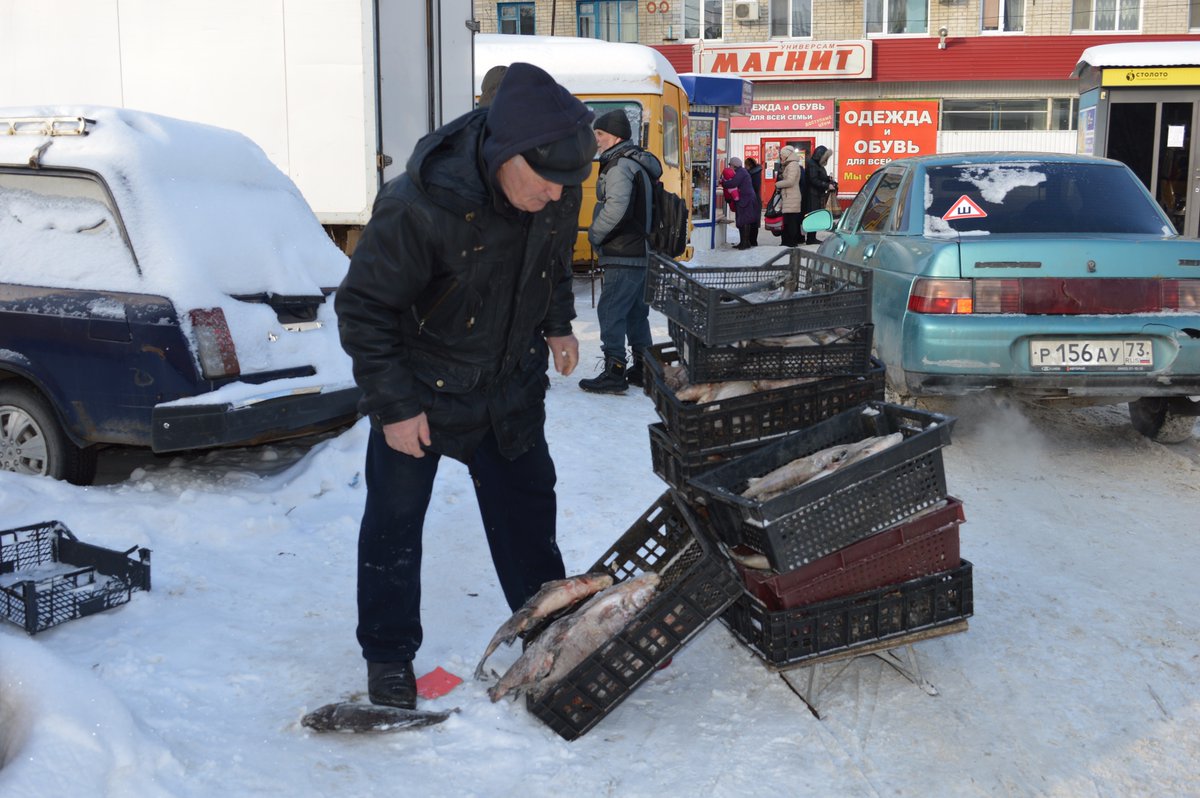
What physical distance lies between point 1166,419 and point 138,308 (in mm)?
5875

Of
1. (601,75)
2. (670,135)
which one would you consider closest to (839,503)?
(601,75)

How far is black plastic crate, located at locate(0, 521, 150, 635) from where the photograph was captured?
4094 mm

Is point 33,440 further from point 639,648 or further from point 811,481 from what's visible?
point 811,481

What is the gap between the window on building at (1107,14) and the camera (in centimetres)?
3425

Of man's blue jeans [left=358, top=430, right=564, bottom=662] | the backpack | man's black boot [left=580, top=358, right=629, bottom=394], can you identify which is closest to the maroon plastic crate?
man's blue jeans [left=358, top=430, right=564, bottom=662]

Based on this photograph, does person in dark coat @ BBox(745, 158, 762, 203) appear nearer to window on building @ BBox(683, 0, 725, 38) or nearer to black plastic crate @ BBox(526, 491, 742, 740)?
window on building @ BBox(683, 0, 725, 38)

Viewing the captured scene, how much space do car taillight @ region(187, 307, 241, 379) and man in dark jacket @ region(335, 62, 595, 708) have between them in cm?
239

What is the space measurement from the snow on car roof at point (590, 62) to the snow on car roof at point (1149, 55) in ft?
19.5

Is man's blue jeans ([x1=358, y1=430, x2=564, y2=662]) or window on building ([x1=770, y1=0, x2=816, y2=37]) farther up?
window on building ([x1=770, y1=0, x2=816, y2=37])

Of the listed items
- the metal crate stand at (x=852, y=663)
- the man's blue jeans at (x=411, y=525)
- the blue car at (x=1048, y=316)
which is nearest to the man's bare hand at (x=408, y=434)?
the man's blue jeans at (x=411, y=525)

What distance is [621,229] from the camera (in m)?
8.20

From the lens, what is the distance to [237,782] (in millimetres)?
3139

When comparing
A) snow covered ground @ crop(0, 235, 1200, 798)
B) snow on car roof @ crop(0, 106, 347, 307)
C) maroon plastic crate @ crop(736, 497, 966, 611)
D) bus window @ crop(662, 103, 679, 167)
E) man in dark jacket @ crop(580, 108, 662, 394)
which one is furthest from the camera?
bus window @ crop(662, 103, 679, 167)

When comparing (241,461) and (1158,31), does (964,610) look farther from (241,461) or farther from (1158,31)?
(1158,31)
